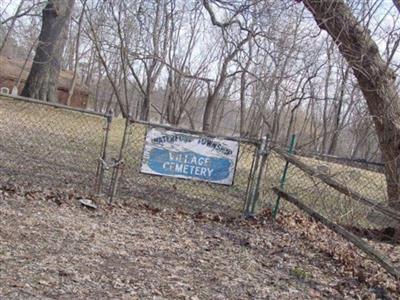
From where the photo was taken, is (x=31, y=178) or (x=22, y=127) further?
(x=22, y=127)

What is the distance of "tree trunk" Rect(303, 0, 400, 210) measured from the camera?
6438 millimetres

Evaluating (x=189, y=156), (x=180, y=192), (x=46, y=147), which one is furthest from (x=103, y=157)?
(x=46, y=147)

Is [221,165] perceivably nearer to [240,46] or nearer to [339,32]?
[339,32]

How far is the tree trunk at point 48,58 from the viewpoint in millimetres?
20094

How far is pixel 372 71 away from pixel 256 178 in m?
2.19

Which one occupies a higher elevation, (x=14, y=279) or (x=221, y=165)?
(x=221, y=165)

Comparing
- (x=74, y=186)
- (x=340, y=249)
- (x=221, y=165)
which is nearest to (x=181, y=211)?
(x=221, y=165)

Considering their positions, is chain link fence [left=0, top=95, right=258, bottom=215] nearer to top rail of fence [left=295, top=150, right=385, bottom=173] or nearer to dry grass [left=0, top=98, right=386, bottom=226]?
dry grass [left=0, top=98, right=386, bottom=226]

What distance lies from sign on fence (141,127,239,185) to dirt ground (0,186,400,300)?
0.55m

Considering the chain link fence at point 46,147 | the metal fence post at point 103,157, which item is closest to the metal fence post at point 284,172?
the metal fence post at point 103,157

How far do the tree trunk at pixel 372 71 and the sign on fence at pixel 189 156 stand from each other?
2059 mm

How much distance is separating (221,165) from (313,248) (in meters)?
1.64

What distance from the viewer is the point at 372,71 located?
6480mm

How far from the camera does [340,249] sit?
18.2 ft
